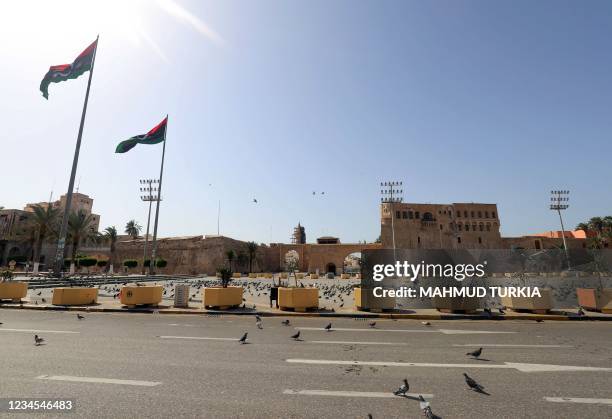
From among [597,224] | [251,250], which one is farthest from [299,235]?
[597,224]

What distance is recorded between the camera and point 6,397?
13.0ft

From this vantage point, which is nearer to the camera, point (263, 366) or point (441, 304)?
point (263, 366)

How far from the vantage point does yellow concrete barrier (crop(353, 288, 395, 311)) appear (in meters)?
12.6

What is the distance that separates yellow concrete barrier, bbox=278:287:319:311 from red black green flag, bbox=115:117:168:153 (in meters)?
23.2

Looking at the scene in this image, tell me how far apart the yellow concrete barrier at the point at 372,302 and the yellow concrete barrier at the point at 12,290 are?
15.9 m

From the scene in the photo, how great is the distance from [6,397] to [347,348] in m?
5.66

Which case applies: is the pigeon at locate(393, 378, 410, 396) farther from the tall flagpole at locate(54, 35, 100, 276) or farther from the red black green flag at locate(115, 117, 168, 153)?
the red black green flag at locate(115, 117, 168, 153)

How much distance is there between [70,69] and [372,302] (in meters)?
27.3

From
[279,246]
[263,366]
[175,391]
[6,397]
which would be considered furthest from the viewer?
[279,246]

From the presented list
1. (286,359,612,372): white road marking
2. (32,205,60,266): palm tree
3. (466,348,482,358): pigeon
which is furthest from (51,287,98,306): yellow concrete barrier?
(32,205,60,266): palm tree

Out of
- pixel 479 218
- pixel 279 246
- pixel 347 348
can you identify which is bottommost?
pixel 347 348

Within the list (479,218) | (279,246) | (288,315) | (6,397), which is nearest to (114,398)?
(6,397)

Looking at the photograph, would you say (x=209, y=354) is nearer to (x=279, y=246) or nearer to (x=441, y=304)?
(x=441, y=304)

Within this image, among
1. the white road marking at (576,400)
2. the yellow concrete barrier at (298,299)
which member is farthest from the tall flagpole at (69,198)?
the white road marking at (576,400)
